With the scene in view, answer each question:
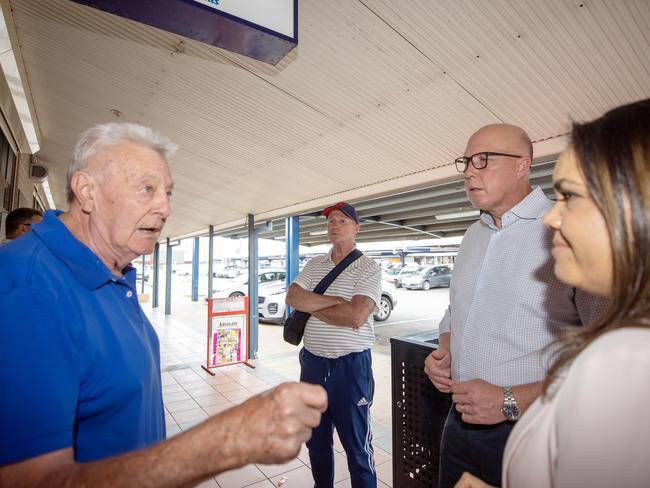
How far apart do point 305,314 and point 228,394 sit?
2875mm

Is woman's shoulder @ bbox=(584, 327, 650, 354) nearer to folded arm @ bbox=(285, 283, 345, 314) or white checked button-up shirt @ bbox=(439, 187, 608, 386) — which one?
white checked button-up shirt @ bbox=(439, 187, 608, 386)

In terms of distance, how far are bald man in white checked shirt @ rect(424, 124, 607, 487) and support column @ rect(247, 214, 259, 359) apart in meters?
5.10

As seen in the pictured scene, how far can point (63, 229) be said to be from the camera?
986 mm

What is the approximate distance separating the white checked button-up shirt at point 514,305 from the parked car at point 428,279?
21163 mm

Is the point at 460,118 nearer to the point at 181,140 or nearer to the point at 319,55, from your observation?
the point at 319,55

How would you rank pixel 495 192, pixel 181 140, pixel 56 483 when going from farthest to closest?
pixel 181 140 → pixel 495 192 → pixel 56 483

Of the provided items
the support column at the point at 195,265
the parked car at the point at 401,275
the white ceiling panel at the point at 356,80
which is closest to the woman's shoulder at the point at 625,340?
the white ceiling panel at the point at 356,80

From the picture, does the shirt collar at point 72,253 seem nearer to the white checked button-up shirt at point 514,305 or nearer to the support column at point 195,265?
the white checked button-up shirt at point 514,305

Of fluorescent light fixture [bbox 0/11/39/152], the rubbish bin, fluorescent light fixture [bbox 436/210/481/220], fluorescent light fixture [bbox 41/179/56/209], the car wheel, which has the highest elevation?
fluorescent light fixture [bbox 0/11/39/152]

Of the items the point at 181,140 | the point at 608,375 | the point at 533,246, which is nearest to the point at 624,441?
the point at 608,375

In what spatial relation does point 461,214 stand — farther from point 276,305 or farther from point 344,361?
point 344,361

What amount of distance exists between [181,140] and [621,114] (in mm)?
4228

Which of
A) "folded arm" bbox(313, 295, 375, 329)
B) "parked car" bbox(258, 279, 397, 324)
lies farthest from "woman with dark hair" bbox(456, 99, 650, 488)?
"parked car" bbox(258, 279, 397, 324)

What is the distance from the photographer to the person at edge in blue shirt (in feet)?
2.22
